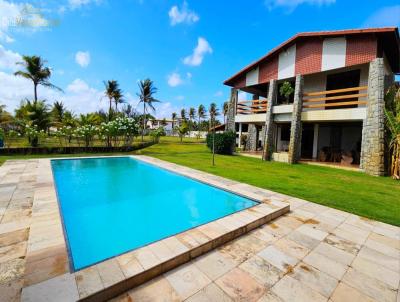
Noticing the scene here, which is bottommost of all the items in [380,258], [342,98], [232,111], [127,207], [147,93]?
[127,207]

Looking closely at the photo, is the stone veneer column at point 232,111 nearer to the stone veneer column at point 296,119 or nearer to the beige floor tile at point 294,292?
the stone veneer column at point 296,119

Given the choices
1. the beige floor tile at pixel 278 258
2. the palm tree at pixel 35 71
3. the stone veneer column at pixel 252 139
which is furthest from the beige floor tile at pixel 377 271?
the palm tree at pixel 35 71

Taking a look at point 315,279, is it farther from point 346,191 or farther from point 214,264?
point 346,191

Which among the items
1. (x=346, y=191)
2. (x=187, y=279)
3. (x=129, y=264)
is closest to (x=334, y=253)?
(x=187, y=279)

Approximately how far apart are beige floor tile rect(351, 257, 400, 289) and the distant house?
920cm

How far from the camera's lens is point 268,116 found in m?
14.2

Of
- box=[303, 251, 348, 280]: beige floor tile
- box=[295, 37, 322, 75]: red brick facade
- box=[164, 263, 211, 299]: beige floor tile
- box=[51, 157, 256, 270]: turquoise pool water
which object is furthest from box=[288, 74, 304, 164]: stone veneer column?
box=[164, 263, 211, 299]: beige floor tile

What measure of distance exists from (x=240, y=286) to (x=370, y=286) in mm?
1716

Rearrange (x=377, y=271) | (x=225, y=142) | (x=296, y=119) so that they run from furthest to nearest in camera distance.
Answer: (x=225, y=142)
(x=296, y=119)
(x=377, y=271)

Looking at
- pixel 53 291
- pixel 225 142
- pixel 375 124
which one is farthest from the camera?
pixel 225 142

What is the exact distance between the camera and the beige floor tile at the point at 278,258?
9.48 ft

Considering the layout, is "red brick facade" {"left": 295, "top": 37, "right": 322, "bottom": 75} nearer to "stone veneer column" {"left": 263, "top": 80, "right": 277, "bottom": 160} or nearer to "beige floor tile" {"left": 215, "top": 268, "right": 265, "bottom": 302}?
"stone veneer column" {"left": 263, "top": 80, "right": 277, "bottom": 160}

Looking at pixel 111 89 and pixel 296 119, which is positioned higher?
pixel 111 89

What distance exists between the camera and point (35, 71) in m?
21.1
